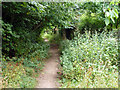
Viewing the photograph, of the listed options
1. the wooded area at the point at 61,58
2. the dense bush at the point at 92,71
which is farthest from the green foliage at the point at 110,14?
Result: the dense bush at the point at 92,71

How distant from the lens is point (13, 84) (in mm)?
3719

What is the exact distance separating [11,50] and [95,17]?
649cm

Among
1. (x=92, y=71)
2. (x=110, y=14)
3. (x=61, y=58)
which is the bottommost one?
(x=92, y=71)

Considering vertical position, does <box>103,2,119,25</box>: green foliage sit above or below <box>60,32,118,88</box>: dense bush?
above

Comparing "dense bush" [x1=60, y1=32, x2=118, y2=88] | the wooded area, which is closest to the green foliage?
the wooded area

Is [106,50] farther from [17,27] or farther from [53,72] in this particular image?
[17,27]

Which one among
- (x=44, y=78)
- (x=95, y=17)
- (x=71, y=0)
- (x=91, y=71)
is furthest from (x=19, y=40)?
(x=95, y=17)

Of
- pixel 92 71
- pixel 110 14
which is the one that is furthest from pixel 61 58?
pixel 110 14

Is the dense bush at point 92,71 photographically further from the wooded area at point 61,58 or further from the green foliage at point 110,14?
the green foliage at point 110,14

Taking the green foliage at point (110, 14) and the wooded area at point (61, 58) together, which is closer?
the wooded area at point (61, 58)

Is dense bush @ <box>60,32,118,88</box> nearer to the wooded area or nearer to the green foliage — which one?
the wooded area

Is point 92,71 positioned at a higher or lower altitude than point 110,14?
lower

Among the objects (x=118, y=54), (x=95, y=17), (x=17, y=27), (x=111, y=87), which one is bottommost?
(x=111, y=87)

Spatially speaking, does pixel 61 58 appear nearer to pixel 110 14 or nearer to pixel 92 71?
pixel 92 71
